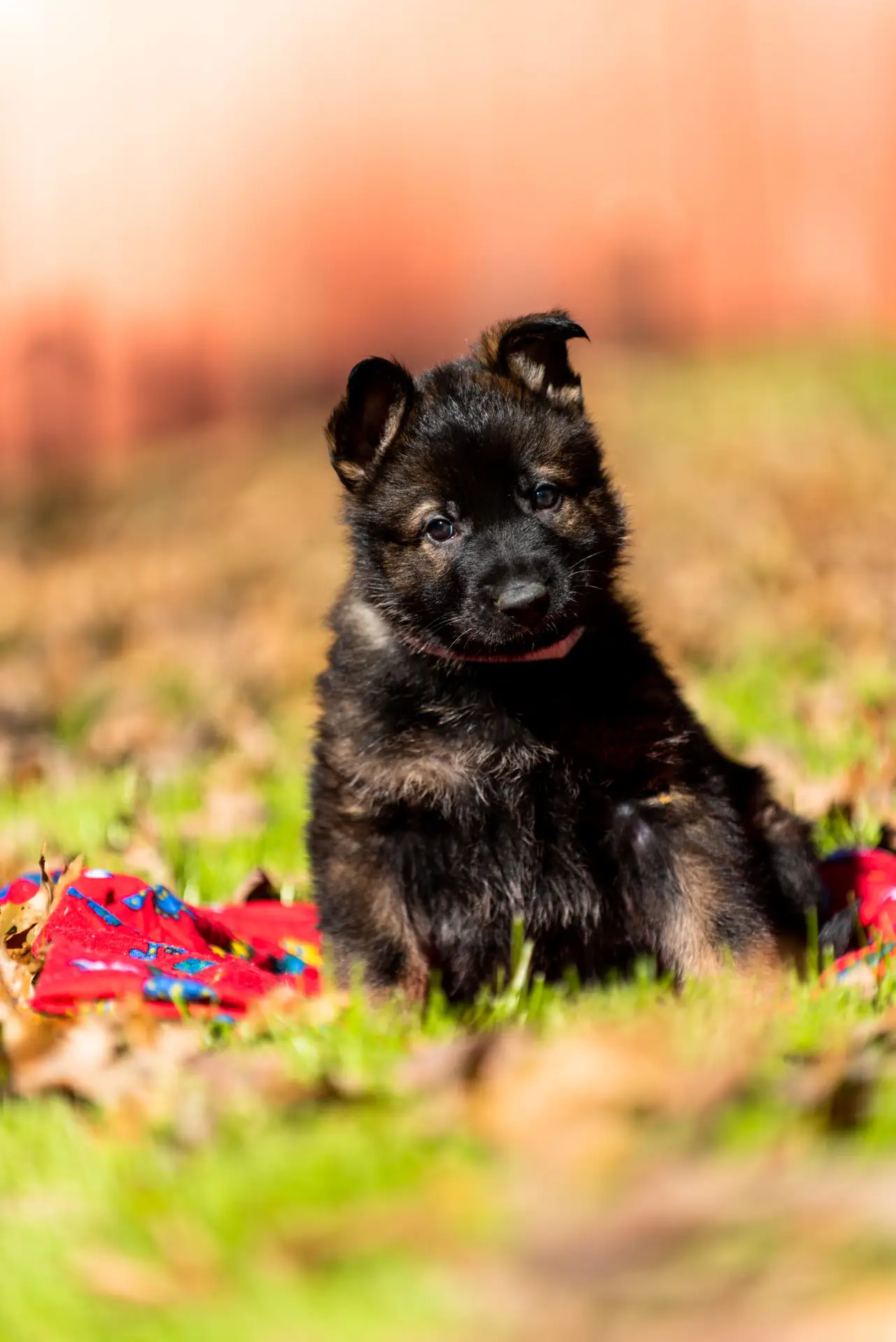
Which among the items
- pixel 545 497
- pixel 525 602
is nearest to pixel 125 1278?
pixel 525 602

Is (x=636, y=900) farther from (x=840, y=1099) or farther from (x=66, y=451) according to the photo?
(x=66, y=451)

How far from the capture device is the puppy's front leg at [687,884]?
11.0 feet

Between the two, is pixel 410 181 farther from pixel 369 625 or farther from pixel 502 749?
pixel 502 749

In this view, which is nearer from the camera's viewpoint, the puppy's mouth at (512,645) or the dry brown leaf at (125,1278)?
the dry brown leaf at (125,1278)

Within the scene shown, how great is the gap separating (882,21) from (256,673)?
28.6 ft

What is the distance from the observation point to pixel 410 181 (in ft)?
42.9

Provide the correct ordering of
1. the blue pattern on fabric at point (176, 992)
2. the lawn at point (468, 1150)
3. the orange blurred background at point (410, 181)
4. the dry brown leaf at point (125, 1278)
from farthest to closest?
the orange blurred background at point (410, 181) → the blue pattern on fabric at point (176, 992) → the dry brown leaf at point (125, 1278) → the lawn at point (468, 1150)

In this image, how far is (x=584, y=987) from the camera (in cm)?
338

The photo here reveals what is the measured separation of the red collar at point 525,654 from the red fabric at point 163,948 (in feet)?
2.63

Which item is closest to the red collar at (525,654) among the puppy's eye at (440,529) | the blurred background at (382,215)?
the puppy's eye at (440,529)

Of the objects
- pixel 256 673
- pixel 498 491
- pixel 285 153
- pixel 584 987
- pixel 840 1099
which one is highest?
pixel 285 153

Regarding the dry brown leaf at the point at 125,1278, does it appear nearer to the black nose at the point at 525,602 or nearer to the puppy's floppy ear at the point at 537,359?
the black nose at the point at 525,602

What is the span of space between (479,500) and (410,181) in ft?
33.7

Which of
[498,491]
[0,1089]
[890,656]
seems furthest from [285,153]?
[0,1089]
